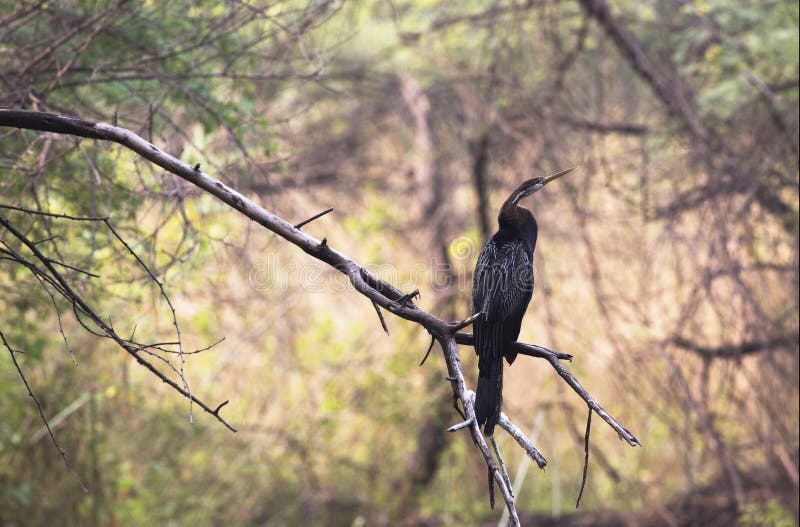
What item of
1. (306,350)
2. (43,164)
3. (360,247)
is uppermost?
(360,247)

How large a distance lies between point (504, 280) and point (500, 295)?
82 millimetres

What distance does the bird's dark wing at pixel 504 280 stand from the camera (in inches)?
115

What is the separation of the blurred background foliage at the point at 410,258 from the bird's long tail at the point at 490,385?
191 cm

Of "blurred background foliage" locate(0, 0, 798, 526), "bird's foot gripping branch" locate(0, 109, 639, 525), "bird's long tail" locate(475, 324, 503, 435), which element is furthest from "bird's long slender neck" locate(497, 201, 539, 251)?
"blurred background foliage" locate(0, 0, 798, 526)

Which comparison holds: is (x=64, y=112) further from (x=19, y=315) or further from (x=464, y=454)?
(x=464, y=454)

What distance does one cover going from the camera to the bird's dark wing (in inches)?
115

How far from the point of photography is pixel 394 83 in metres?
8.95

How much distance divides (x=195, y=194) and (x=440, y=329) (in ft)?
6.78

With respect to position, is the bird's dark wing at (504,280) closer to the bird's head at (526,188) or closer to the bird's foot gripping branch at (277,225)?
the bird's head at (526,188)

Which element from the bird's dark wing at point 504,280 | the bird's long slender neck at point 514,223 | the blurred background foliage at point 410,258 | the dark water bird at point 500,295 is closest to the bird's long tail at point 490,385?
the dark water bird at point 500,295

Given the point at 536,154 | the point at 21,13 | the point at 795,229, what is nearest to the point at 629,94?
the point at 536,154

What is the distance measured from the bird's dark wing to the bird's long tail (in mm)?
148

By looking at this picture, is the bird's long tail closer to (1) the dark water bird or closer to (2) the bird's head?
(1) the dark water bird

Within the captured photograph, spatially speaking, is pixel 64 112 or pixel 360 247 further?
pixel 360 247
